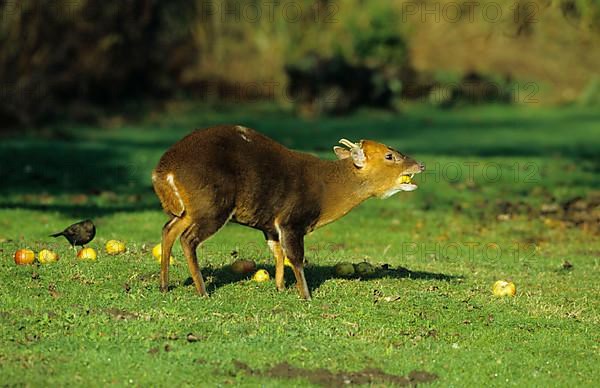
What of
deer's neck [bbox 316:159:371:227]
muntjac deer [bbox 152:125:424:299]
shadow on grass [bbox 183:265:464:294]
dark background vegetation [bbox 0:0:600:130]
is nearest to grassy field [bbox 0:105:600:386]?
shadow on grass [bbox 183:265:464:294]

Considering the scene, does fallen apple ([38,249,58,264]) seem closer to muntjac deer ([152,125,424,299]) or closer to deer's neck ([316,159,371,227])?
muntjac deer ([152,125,424,299])

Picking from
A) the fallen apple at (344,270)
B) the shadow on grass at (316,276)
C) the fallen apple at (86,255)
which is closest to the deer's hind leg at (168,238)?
the shadow on grass at (316,276)

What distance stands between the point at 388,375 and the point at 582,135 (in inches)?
881

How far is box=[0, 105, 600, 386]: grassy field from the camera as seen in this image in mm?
8680

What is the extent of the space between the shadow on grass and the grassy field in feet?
0.16

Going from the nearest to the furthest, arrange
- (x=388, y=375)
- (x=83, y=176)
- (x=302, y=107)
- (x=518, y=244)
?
(x=388, y=375) < (x=518, y=244) < (x=83, y=176) < (x=302, y=107)

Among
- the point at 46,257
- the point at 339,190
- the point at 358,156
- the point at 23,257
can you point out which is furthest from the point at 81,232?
the point at 358,156

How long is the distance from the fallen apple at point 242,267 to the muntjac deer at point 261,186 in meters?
0.69

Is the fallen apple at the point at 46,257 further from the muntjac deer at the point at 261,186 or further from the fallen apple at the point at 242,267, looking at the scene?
the fallen apple at the point at 242,267

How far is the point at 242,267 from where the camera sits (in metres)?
11.5

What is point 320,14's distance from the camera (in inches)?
1551

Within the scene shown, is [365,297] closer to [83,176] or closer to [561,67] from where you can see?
[83,176]

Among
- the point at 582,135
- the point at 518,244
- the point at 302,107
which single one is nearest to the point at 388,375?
the point at 518,244

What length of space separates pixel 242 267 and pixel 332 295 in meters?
1.19
